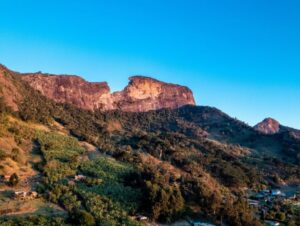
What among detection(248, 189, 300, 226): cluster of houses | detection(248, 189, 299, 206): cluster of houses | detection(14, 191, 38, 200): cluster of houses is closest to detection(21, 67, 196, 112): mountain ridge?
detection(248, 189, 299, 206): cluster of houses

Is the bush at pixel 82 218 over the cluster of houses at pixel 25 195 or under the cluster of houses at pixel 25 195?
under

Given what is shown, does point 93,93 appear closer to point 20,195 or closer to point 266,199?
point 266,199

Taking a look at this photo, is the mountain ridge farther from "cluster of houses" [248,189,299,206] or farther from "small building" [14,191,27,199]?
"small building" [14,191,27,199]

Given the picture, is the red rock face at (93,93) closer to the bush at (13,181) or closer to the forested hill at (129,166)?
the forested hill at (129,166)

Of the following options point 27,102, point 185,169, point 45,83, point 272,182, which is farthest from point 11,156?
point 45,83

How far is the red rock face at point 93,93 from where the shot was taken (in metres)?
155

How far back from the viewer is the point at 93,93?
16975 cm

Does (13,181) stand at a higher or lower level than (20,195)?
higher

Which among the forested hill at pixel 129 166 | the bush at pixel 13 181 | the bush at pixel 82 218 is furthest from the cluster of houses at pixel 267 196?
the bush at pixel 13 181

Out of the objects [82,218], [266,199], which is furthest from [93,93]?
[82,218]

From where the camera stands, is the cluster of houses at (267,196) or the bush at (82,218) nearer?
the bush at (82,218)

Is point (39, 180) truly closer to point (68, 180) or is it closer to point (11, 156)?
point (68, 180)

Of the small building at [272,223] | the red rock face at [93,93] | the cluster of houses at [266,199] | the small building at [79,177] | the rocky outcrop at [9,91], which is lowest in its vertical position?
the small building at [272,223]

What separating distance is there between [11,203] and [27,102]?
68.7m
